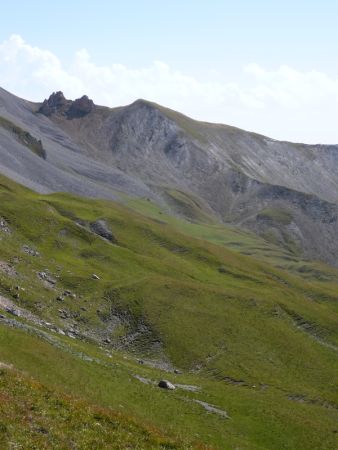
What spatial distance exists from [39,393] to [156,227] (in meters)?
105

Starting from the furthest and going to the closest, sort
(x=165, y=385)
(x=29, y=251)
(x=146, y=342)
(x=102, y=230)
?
(x=102, y=230)
(x=29, y=251)
(x=146, y=342)
(x=165, y=385)

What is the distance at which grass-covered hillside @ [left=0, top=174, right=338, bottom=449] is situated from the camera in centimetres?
Answer: 2744

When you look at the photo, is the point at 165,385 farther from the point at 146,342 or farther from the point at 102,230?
the point at 102,230

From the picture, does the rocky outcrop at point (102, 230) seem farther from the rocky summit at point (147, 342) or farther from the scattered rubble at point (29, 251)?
the scattered rubble at point (29, 251)

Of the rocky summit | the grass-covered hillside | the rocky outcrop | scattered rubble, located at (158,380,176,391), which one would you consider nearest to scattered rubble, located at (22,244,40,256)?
the rocky summit

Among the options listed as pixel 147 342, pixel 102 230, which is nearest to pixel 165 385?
pixel 147 342

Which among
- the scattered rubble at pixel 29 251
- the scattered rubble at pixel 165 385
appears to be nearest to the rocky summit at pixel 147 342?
the scattered rubble at pixel 165 385

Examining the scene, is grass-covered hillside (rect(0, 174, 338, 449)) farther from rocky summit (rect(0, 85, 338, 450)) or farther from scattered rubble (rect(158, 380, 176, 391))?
scattered rubble (rect(158, 380, 176, 391))

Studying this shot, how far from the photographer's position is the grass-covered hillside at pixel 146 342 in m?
27.4

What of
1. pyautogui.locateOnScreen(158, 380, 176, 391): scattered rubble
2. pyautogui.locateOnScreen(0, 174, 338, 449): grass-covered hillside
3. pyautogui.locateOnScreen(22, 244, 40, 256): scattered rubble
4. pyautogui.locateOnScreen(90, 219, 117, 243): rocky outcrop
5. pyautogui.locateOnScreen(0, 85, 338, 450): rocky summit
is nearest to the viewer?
pyautogui.locateOnScreen(0, 85, 338, 450): rocky summit

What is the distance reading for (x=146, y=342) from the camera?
71688 mm

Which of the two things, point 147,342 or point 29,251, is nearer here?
point 147,342

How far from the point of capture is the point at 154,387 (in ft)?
163

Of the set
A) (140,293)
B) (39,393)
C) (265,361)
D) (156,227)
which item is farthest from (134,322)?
(156,227)
